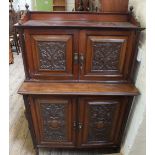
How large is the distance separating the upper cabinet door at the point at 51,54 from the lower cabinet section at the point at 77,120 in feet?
0.58

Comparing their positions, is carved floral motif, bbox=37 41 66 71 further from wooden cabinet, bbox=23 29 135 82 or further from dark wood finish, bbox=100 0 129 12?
dark wood finish, bbox=100 0 129 12

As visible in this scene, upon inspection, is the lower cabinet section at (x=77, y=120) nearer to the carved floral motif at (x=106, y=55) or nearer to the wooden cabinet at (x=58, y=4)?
the carved floral motif at (x=106, y=55)

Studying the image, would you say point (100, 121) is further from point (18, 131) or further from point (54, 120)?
point (18, 131)

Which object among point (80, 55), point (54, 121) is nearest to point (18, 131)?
point (54, 121)

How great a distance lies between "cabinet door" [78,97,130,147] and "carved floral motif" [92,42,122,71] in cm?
24

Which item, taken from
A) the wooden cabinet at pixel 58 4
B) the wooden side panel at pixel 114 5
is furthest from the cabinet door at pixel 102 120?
the wooden cabinet at pixel 58 4

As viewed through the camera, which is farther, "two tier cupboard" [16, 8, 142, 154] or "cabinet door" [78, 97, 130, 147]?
"cabinet door" [78, 97, 130, 147]

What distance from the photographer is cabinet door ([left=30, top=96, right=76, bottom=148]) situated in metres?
1.44

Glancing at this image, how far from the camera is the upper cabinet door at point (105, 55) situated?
1318 millimetres

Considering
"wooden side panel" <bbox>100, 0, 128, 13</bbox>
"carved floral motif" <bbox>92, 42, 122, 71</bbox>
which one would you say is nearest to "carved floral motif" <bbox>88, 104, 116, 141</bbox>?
"carved floral motif" <bbox>92, 42, 122, 71</bbox>

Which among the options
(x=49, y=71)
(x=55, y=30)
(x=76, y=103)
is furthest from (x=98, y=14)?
(x=76, y=103)

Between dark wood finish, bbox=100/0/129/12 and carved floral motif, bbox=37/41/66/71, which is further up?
dark wood finish, bbox=100/0/129/12

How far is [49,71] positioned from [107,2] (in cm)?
70
